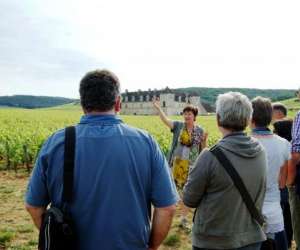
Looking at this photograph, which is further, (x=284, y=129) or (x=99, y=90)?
(x=284, y=129)

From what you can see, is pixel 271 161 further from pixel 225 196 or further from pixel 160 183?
pixel 160 183

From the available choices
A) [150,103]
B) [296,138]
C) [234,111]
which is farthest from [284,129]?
[150,103]

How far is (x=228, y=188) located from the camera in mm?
3346

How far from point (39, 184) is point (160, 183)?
757 mm

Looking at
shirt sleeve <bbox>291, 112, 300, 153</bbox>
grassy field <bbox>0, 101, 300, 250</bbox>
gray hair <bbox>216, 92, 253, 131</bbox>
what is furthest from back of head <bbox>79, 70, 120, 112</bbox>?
grassy field <bbox>0, 101, 300, 250</bbox>

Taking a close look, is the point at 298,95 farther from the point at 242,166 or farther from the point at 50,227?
the point at 50,227

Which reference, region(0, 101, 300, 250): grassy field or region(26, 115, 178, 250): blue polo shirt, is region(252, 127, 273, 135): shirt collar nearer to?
region(26, 115, 178, 250): blue polo shirt


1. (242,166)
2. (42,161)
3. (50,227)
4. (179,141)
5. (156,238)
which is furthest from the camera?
(179,141)

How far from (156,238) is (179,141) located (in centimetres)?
423

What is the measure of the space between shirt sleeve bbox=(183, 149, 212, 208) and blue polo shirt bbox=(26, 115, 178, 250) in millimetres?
510

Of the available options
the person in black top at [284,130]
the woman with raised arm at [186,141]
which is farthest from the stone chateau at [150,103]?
the person in black top at [284,130]

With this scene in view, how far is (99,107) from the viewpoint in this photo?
2877 mm

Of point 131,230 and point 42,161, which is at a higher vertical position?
point 42,161

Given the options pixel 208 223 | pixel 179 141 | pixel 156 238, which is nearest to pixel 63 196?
pixel 156 238
